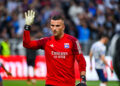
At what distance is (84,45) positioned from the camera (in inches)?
957

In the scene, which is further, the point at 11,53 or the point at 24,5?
the point at 24,5

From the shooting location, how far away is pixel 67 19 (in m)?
26.3

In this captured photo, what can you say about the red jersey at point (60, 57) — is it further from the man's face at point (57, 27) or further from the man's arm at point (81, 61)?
the man's face at point (57, 27)

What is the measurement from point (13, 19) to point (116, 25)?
6.42m

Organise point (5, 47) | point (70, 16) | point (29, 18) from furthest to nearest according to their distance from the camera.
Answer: point (70, 16) < point (5, 47) < point (29, 18)

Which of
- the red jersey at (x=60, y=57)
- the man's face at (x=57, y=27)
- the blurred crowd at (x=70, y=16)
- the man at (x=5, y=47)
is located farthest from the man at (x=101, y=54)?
the man's face at (x=57, y=27)

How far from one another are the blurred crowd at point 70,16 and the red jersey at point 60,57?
14931 millimetres

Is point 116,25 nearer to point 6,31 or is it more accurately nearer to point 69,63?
point 6,31

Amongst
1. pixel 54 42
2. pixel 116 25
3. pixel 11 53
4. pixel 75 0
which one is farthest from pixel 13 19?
pixel 54 42

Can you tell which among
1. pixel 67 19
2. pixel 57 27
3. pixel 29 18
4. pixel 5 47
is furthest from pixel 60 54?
pixel 67 19

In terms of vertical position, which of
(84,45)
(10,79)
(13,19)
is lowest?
(10,79)

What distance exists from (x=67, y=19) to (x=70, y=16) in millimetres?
348

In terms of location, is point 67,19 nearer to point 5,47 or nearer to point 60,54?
point 5,47

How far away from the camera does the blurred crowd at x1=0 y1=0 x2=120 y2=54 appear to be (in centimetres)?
2520
